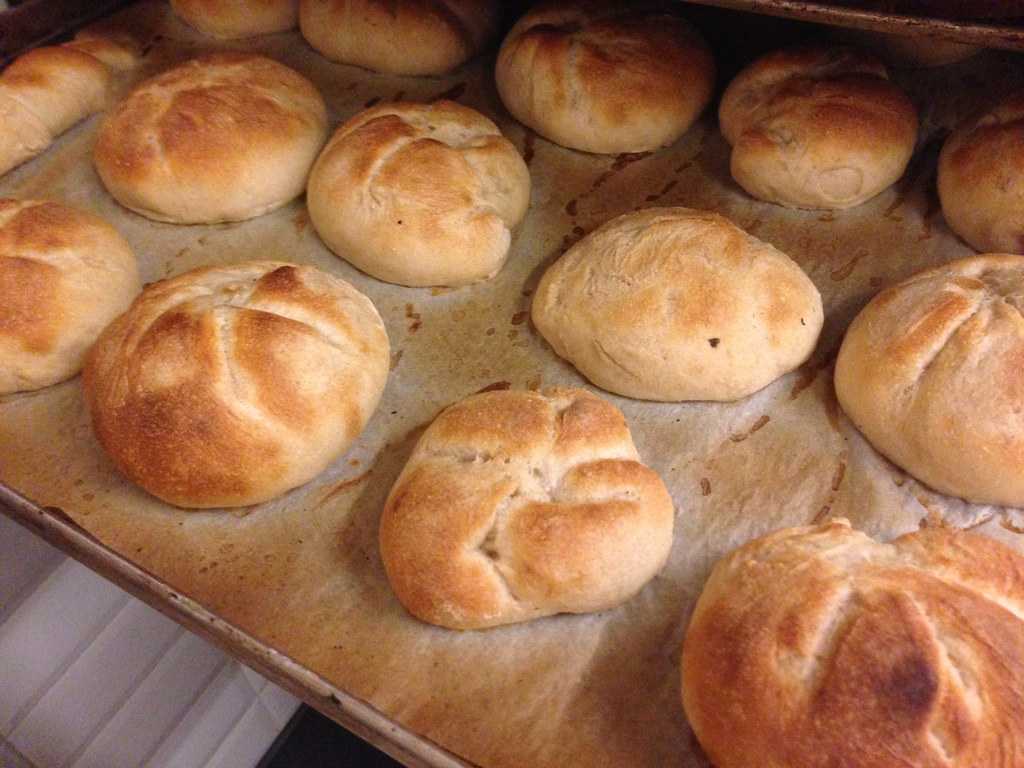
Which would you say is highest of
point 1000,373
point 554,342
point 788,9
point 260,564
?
point 788,9

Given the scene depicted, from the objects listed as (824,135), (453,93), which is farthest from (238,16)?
(824,135)

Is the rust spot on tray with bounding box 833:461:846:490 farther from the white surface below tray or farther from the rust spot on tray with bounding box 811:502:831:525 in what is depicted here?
the white surface below tray

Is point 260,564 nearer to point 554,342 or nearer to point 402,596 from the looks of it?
point 402,596

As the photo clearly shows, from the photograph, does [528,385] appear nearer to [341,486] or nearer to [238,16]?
[341,486]

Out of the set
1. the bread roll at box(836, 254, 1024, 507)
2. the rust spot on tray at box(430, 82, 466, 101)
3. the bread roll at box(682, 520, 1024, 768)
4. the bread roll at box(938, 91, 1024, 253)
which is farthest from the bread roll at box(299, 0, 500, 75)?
the bread roll at box(682, 520, 1024, 768)

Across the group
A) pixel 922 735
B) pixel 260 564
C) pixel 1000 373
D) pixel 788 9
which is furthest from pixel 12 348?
pixel 1000 373

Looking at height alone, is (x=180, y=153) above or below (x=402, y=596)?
above

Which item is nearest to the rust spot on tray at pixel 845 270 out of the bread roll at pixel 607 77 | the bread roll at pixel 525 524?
the bread roll at pixel 607 77
